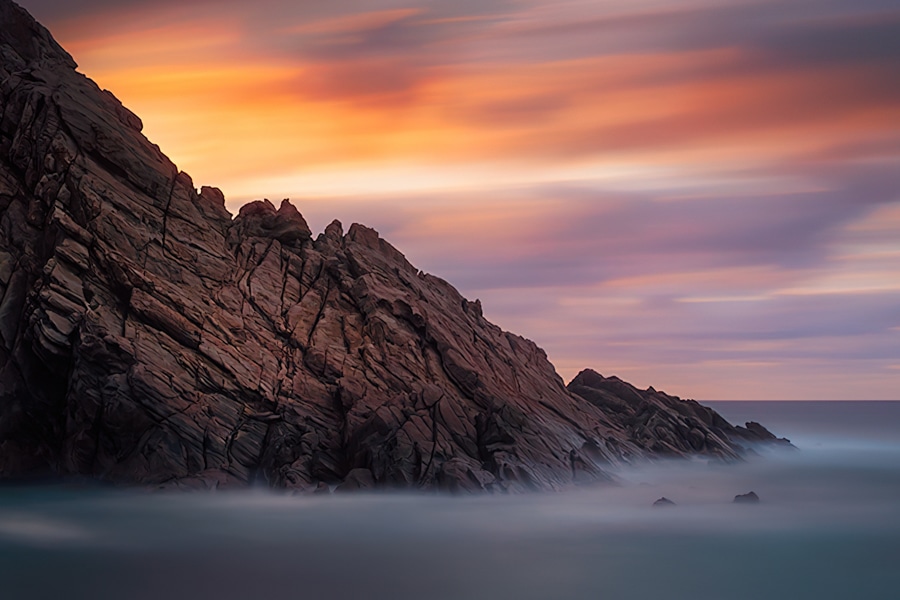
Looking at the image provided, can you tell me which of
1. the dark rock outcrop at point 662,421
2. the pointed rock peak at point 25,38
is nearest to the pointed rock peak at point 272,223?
the pointed rock peak at point 25,38

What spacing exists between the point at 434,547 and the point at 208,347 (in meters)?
17.9

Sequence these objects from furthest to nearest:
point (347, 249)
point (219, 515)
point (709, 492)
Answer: point (347, 249), point (709, 492), point (219, 515)

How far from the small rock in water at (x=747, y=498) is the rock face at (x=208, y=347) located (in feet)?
26.6

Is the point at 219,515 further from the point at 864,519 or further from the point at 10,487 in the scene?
the point at 864,519

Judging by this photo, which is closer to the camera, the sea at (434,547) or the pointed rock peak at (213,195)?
the sea at (434,547)

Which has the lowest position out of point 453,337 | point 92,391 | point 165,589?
point 165,589

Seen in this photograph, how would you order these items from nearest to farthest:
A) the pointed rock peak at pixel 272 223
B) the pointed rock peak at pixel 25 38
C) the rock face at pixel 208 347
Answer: the rock face at pixel 208 347
the pointed rock peak at pixel 25 38
the pointed rock peak at pixel 272 223

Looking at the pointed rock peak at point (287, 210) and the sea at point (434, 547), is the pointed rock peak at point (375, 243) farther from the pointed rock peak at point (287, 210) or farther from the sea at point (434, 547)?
the sea at point (434, 547)

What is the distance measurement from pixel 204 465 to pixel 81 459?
6.86 metres

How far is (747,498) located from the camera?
59312mm

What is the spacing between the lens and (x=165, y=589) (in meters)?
39.1

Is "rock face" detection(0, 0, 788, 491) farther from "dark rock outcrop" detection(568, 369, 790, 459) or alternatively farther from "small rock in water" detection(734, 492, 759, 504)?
"small rock in water" detection(734, 492, 759, 504)

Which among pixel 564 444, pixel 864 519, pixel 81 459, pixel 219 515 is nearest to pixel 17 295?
pixel 81 459

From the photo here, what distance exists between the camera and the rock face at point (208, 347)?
52469 millimetres
